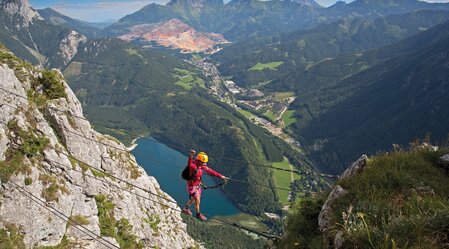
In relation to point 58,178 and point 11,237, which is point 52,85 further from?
point 11,237

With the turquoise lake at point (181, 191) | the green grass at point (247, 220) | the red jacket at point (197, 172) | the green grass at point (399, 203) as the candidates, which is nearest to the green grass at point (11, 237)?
the red jacket at point (197, 172)

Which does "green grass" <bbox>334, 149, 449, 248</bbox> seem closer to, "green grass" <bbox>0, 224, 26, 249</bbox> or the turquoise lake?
"green grass" <bbox>0, 224, 26, 249</bbox>

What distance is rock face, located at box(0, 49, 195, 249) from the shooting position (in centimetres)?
2212

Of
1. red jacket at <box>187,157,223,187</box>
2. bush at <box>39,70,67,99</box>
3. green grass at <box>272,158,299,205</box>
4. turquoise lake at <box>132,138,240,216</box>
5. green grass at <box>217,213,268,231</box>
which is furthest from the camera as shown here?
green grass at <box>272,158,299,205</box>

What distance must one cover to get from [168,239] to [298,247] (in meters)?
25.2

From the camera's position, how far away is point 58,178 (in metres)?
25.2

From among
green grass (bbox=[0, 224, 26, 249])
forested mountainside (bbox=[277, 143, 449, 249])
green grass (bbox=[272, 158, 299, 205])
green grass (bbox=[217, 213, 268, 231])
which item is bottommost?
green grass (bbox=[217, 213, 268, 231])

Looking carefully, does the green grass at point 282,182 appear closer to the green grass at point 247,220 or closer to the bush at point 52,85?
the green grass at point 247,220

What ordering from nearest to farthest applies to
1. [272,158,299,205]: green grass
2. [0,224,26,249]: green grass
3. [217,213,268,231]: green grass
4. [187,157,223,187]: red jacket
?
[187,157,223,187]: red jacket
[0,224,26,249]: green grass
[217,213,268,231]: green grass
[272,158,299,205]: green grass

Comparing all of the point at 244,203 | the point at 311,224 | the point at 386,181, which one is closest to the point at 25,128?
the point at 311,224

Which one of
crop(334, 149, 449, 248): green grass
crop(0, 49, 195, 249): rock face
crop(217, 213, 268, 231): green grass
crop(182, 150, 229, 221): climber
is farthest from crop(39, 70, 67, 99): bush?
crop(217, 213, 268, 231): green grass

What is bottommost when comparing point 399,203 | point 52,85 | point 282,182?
point 282,182

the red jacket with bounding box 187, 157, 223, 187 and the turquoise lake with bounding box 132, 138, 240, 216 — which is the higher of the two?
the red jacket with bounding box 187, 157, 223, 187

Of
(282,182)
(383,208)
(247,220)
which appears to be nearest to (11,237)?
(383,208)
